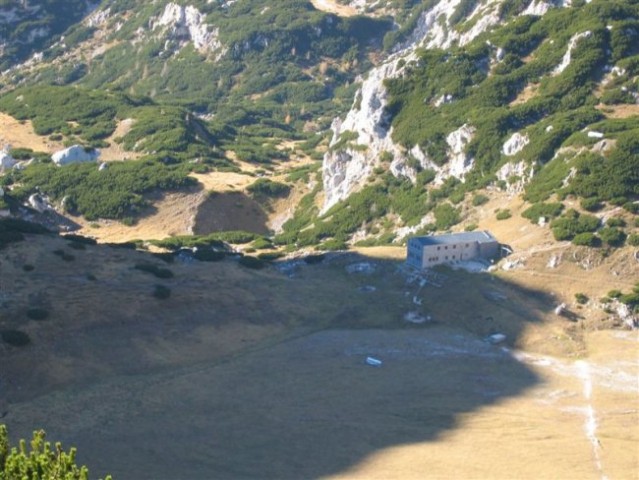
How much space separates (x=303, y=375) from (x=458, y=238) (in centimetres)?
1999

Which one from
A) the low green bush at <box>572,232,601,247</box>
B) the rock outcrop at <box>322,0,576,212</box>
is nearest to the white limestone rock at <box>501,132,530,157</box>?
the rock outcrop at <box>322,0,576,212</box>

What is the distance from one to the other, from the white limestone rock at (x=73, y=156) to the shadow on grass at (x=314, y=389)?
55898 millimetres

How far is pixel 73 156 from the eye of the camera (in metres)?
111

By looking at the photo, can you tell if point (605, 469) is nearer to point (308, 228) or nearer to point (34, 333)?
point (34, 333)

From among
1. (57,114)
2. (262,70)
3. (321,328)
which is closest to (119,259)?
(321,328)

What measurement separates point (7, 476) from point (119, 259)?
40356mm

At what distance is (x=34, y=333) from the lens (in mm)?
48656

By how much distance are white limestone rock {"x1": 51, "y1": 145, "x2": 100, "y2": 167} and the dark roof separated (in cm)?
6117

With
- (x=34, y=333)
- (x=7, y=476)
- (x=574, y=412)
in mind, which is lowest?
(x=574, y=412)

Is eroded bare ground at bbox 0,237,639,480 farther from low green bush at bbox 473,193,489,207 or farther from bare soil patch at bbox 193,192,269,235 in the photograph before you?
bare soil patch at bbox 193,192,269,235

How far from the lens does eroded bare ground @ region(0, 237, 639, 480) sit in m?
39.7

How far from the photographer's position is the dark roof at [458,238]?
6275cm

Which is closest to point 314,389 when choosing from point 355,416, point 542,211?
point 355,416

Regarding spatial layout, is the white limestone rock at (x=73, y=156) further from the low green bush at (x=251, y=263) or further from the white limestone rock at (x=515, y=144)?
the white limestone rock at (x=515, y=144)
